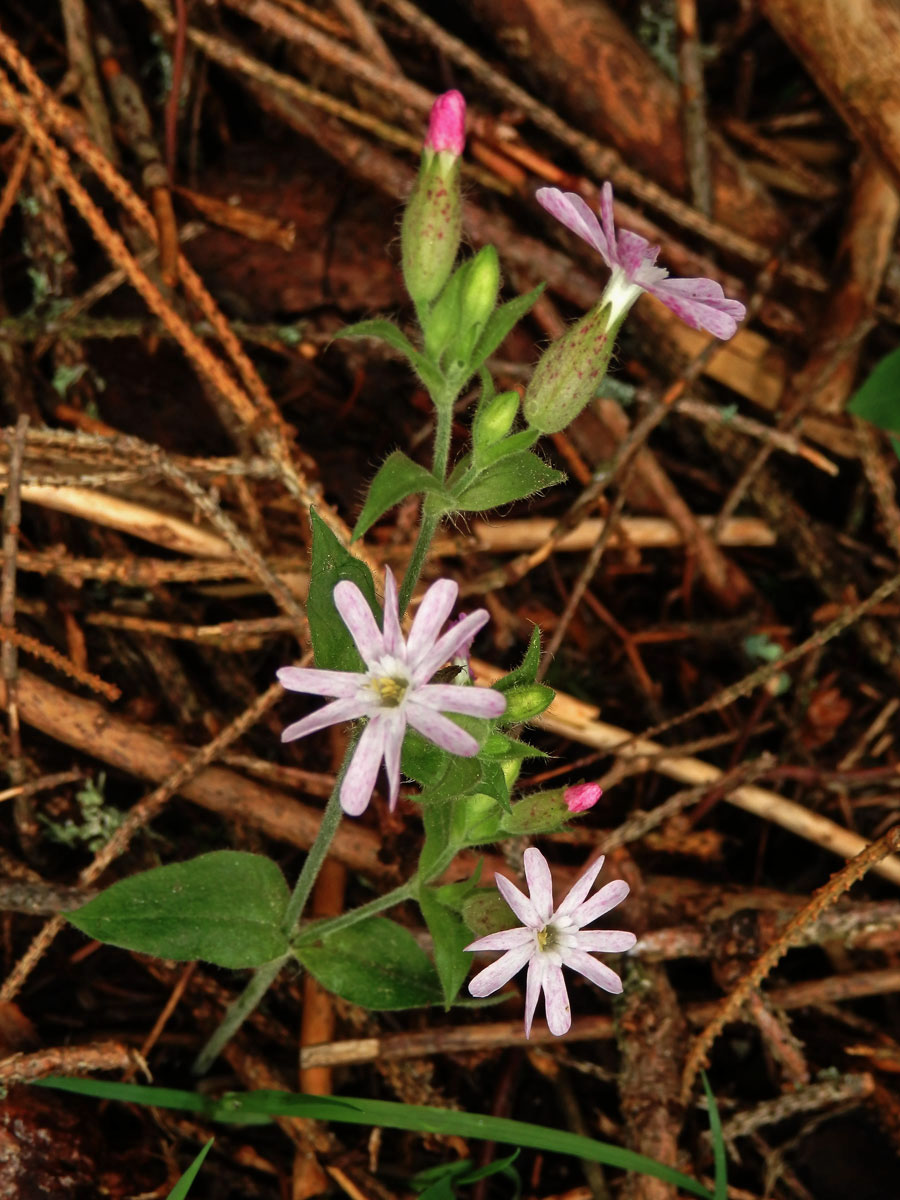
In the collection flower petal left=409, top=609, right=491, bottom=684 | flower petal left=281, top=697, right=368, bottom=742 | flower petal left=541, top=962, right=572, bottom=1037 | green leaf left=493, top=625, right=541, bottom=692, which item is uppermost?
green leaf left=493, top=625, right=541, bottom=692

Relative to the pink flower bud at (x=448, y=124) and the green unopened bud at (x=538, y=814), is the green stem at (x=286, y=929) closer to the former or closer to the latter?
the green unopened bud at (x=538, y=814)

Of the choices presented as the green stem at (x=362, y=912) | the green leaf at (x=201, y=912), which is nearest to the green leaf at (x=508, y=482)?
the green stem at (x=362, y=912)

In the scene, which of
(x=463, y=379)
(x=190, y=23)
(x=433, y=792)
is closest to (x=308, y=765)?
(x=433, y=792)

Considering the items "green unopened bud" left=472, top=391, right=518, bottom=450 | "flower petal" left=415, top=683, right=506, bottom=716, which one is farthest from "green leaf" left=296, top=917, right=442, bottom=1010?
"green unopened bud" left=472, top=391, right=518, bottom=450

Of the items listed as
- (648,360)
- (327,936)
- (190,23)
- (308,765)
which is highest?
(190,23)

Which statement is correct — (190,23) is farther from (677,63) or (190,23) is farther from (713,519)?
(713,519)

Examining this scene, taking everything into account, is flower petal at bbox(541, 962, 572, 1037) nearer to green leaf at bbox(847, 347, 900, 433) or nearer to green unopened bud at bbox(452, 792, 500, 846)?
green unopened bud at bbox(452, 792, 500, 846)
